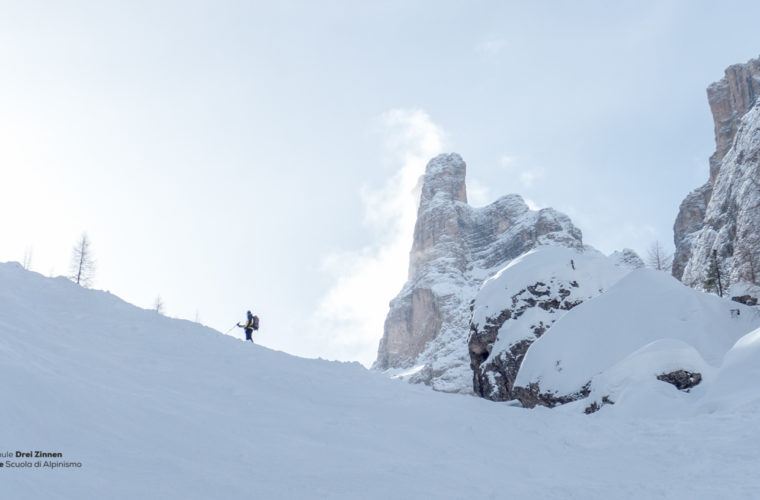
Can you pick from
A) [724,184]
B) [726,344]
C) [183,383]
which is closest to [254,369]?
[183,383]

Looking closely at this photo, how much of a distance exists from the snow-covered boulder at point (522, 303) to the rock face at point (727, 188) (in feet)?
56.3

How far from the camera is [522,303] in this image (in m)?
30.8

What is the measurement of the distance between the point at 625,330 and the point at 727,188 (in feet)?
144

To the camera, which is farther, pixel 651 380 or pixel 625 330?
pixel 625 330

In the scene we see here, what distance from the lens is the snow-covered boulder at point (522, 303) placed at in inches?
1147

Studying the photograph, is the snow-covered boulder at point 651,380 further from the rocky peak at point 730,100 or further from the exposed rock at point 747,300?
the rocky peak at point 730,100

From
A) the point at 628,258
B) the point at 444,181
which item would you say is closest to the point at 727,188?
the point at 628,258

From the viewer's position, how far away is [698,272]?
57.8 m

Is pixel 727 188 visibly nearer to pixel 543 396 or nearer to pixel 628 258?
pixel 543 396

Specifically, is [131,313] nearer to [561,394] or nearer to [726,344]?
[561,394]

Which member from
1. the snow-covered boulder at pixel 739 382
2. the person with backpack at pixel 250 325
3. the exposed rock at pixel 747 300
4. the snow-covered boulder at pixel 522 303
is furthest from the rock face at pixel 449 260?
the snow-covered boulder at pixel 739 382

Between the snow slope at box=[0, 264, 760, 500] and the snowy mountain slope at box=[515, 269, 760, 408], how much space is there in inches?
290

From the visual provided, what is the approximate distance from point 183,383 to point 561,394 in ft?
47.9

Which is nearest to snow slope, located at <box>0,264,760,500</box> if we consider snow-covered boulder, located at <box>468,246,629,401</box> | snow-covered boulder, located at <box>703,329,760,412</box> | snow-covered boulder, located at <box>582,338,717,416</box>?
snow-covered boulder, located at <box>703,329,760,412</box>
